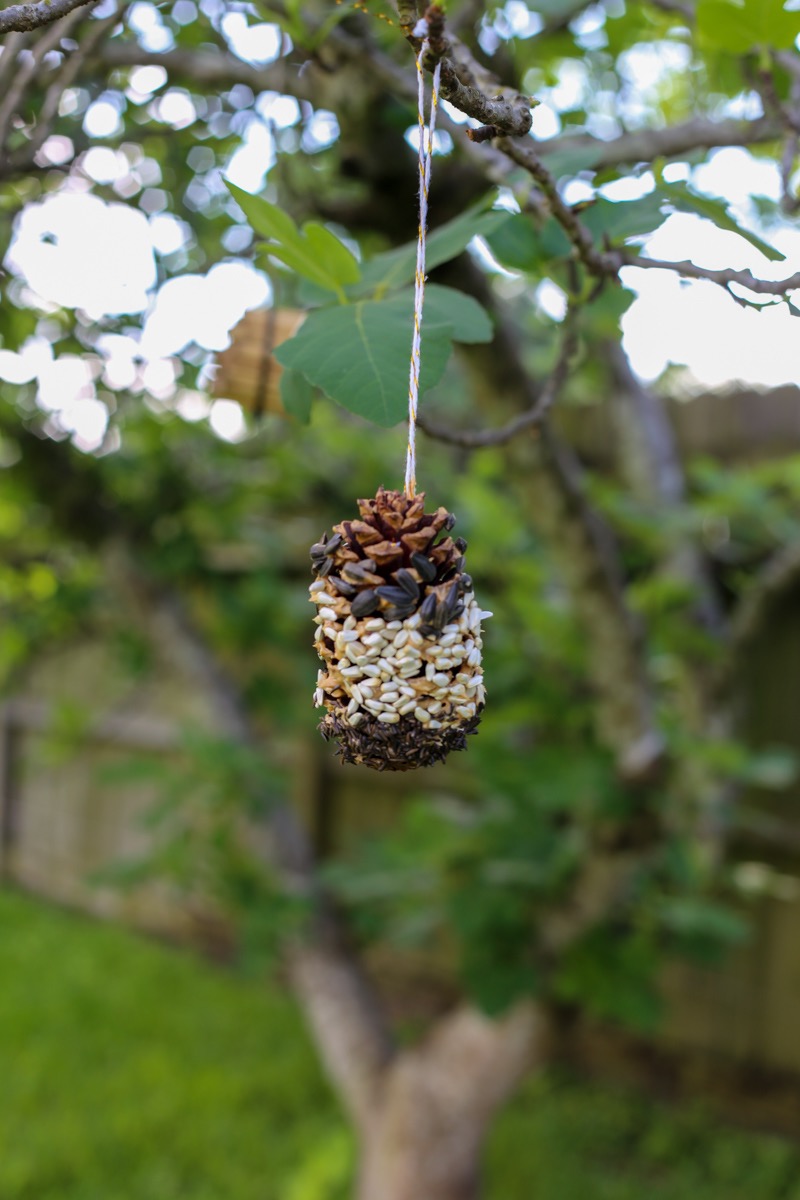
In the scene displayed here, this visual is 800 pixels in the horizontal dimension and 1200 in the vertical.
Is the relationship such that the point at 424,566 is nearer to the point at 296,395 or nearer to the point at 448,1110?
the point at 296,395

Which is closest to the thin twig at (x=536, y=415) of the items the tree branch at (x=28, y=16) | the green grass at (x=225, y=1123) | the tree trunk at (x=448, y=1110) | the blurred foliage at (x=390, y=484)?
the blurred foliage at (x=390, y=484)

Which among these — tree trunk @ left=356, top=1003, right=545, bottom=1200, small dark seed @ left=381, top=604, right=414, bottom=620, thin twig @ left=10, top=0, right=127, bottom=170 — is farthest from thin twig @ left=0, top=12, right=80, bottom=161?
tree trunk @ left=356, top=1003, right=545, bottom=1200

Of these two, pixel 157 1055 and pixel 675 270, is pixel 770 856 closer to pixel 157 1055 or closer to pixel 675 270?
pixel 157 1055

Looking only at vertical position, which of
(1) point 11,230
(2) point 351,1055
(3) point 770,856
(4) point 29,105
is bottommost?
(2) point 351,1055

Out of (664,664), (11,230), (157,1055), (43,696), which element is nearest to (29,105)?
(11,230)

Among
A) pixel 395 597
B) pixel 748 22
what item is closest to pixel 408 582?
pixel 395 597

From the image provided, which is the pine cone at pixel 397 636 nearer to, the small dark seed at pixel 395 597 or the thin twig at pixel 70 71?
the small dark seed at pixel 395 597
